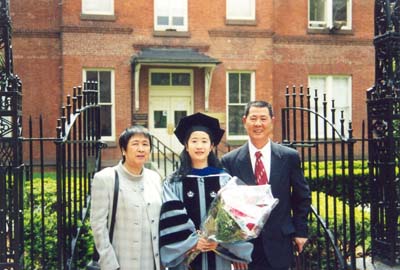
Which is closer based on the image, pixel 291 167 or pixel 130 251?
pixel 130 251

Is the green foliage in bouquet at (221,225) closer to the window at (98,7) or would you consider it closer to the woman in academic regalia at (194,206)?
the woman in academic regalia at (194,206)

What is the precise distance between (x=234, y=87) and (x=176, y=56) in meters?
2.77

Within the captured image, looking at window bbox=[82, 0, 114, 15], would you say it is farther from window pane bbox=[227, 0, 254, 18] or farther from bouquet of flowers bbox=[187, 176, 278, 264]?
bouquet of flowers bbox=[187, 176, 278, 264]

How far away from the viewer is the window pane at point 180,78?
18969mm

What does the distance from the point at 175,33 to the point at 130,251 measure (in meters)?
15.4

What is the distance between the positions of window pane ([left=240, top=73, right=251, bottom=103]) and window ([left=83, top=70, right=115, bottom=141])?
187 inches

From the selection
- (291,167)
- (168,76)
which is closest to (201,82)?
(168,76)

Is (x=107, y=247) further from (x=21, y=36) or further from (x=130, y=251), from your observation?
(x=21, y=36)

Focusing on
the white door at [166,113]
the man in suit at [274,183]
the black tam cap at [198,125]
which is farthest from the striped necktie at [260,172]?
the white door at [166,113]

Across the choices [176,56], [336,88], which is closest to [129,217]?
[176,56]

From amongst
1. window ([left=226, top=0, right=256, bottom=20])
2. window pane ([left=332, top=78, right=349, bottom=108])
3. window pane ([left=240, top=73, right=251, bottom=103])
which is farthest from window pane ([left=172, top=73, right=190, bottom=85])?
window pane ([left=332, top=78, right=349, bottom=108])

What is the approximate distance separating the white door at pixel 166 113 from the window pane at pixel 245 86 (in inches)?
78.6

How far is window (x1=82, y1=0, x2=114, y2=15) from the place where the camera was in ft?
60.0

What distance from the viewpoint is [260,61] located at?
19.1 m
